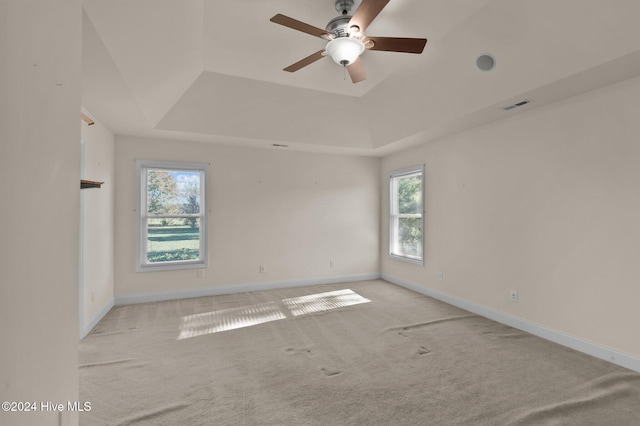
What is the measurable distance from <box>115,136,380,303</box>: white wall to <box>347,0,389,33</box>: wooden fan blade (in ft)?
11.2

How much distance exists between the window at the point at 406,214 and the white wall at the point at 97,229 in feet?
14.6

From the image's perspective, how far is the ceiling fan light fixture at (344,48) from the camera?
2.25 m

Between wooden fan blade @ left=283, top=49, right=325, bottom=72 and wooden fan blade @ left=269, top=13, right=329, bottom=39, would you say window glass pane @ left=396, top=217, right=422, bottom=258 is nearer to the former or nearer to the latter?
wooden fan blade @ left=283, top=49, right=325, bottom=72

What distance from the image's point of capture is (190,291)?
483cm

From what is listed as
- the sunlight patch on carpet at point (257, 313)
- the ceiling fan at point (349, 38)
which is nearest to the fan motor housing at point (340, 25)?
the ceiling fan at point (349, 38)

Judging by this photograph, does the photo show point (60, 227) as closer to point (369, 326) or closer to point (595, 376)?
point (369, 326)

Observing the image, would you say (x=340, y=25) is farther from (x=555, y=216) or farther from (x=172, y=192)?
(x=172, y=192)

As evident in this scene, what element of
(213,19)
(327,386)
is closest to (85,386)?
(327,386)

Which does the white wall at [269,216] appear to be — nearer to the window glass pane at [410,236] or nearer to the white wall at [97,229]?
the white wall at [97,229]

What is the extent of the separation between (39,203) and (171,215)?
13.2 ft

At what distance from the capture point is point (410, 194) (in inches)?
217

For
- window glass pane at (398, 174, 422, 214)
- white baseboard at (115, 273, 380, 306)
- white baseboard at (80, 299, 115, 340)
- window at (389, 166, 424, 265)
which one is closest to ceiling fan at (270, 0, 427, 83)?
window at (389, 166, 424, 265)

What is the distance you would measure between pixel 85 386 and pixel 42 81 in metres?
2.42

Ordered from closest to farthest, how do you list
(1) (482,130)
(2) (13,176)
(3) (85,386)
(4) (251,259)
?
1. (2) (13,176)
2. (3) (85,386)
3. (1) (482,130)
4. (4) (251,259)
